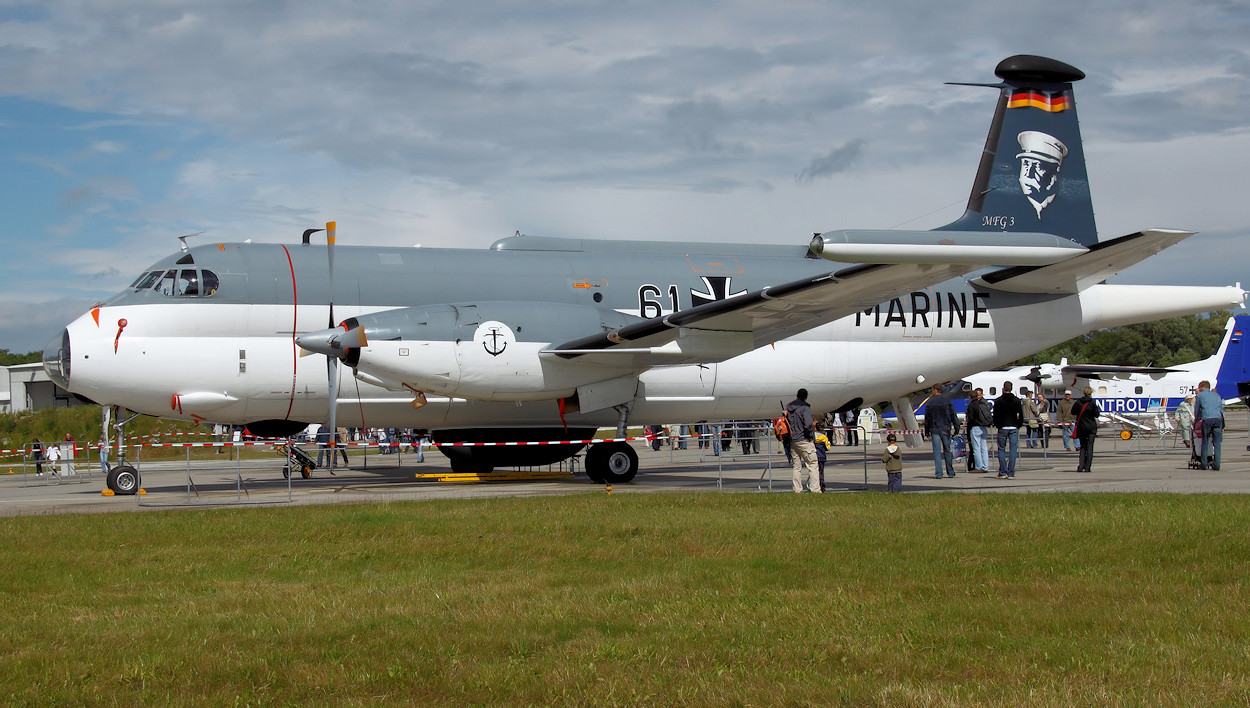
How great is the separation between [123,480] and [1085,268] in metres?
18.2

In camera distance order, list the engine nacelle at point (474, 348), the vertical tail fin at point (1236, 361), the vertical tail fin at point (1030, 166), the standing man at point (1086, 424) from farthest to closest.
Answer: the vertical tail fin at point (1236, 361), the vertical tail fin at point (1030, 166), the standing man at point (1086, 424), the engine nacelle at point (474, 348)

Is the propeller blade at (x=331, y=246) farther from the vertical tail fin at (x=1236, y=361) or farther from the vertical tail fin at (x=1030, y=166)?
the vertical tail fin at (x=1236, y=361)

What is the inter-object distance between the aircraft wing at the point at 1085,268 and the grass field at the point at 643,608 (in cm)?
682

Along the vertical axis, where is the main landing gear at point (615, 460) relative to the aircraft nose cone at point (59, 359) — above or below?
below

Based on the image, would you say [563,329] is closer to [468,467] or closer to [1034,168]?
[468,467]

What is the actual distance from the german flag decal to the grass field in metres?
13.5

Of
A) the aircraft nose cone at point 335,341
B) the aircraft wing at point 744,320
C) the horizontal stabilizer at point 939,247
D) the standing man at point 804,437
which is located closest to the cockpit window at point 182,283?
the aircraft nose cone at point 335,341

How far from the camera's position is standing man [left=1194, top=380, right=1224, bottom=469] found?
19641mm

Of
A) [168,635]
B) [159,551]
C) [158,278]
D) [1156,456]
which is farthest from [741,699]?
[1156,456]

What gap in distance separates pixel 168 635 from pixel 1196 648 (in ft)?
19.9

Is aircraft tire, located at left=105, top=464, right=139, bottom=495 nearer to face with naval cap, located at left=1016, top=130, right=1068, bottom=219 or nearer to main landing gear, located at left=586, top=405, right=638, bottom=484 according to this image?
main landing gear, located at left=586, top=405, right=638, bottom=484

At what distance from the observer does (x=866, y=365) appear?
21.9 metres

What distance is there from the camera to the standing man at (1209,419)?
19.6 meters

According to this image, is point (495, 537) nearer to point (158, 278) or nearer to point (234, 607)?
point (234, 607)
